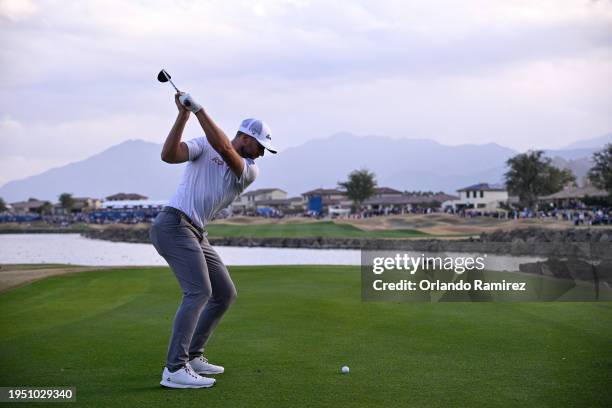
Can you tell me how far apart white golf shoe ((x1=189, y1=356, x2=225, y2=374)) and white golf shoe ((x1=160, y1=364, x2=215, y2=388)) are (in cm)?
46

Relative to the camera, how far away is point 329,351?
8789mm

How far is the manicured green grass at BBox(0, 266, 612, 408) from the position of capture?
6.54m

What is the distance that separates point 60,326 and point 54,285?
7842 mm

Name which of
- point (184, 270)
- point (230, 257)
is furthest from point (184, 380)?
point (230, 257)

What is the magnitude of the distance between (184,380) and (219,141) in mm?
2375

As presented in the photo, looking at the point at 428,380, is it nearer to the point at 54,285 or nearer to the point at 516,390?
the point at 516,390

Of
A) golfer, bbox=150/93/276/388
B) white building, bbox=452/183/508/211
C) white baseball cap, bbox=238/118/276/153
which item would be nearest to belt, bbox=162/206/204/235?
golfer, bbox=150/93/276/388

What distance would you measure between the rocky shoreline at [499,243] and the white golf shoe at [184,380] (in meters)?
29.4

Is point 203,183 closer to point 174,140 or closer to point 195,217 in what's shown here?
point 195,217

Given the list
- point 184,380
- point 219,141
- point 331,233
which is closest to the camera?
point 219,141

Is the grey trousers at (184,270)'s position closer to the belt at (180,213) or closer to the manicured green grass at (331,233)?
the belt at (180,213)

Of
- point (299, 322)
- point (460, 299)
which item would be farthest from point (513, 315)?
point (299, 322)

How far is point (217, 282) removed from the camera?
7797 millimetres

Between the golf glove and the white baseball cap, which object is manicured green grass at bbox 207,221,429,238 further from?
the golf glove
